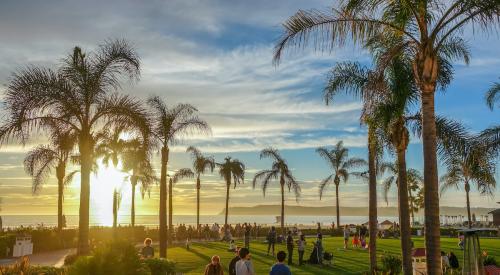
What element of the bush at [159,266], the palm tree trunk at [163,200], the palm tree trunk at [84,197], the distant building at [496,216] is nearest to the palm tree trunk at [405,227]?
the bush at [159,266]

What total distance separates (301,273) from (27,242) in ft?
58.4

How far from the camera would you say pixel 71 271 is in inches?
439

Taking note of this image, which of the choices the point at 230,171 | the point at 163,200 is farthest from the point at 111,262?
the point at 230,171

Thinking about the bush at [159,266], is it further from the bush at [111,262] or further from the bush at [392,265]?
the bush at [392,265]

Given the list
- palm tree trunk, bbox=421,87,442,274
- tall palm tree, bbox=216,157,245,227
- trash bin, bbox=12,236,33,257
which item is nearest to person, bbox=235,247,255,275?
palm tree trunk, bbox=421,87,442,274

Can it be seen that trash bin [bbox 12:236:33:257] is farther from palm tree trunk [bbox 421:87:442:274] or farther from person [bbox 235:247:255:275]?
palm tree trunk [bbox 421:87:442:274]

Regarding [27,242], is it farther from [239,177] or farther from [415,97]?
[239,177]

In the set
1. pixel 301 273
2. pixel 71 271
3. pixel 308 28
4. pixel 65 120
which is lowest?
pixel 301 273

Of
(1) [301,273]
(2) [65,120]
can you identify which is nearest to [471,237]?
(1) [301,273]

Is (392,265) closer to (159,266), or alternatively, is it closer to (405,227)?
(405,227)

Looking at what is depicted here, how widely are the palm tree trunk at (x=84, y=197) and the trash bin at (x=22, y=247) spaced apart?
15002 millimetres

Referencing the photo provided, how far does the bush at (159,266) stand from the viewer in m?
15.7

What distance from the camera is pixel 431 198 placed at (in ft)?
38.5

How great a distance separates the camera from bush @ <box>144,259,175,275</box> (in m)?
15.7
